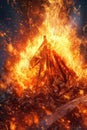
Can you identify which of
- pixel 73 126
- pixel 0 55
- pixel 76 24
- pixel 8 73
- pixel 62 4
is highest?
pixel 62 4

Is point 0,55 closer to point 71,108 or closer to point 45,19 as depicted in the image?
point 45,19

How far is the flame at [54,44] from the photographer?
37.6ft

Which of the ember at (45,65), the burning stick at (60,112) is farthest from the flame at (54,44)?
the burning stick at (60,112)

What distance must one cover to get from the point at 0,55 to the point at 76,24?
165 inches

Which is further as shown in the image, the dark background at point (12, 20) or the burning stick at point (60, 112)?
the dark background at point (12, 20)

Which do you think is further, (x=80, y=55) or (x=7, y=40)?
(x=80, y=55)

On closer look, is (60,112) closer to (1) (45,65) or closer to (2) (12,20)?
(1) (45,65)

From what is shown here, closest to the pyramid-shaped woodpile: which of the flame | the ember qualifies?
the ember

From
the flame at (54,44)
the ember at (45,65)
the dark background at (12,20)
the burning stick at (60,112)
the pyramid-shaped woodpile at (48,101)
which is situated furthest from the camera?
the flame at (54,44)

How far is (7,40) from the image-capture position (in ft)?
37.0

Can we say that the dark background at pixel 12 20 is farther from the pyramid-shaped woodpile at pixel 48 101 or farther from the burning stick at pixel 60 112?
the burning stick at pixel 60 112

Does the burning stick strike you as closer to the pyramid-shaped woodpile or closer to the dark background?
the pyramid-shaped woodpile

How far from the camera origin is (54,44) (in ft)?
38.9

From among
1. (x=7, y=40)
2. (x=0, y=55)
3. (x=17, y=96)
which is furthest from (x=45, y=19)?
(x=17, y=96)
